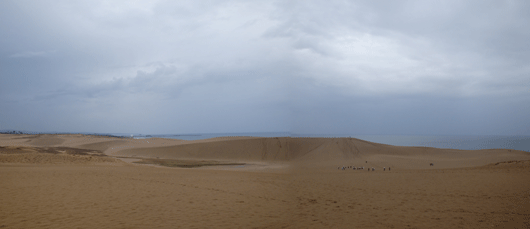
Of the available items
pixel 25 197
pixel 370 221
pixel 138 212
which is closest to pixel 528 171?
pixel 370 221

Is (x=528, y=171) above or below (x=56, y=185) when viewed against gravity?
above

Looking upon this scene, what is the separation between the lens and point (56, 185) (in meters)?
9.24

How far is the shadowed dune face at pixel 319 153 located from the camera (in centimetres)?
2234

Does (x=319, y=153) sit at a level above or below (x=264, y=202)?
above

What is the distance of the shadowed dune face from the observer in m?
22.3

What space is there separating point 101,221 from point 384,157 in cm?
2209

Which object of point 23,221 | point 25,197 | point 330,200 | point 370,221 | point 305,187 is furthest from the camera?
point 305,187

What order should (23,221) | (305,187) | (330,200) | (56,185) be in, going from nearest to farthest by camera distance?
(23,221) → (330,200) → (56,185) → (305,187)

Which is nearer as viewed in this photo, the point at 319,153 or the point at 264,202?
the point at 264,202

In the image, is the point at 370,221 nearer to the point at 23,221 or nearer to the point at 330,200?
the point at 330,200

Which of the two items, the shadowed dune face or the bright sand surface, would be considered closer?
the bright sand surface

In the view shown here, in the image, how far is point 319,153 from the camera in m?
24.2

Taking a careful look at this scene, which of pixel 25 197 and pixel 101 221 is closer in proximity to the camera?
pixel 101 221

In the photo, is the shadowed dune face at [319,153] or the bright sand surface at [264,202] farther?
the shadowed dune face at [319,153]
